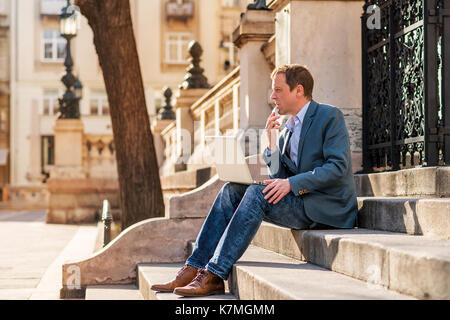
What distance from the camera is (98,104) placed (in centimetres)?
4319

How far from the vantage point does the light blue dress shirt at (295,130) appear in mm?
5039

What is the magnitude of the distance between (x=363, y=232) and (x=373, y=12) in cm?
252

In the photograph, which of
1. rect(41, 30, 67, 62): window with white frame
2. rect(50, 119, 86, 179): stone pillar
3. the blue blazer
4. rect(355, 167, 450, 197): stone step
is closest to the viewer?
the blue blazer

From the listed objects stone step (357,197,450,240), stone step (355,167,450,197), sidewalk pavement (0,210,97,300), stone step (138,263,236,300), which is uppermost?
stone step (355,167,450,197)

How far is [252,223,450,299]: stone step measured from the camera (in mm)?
3213

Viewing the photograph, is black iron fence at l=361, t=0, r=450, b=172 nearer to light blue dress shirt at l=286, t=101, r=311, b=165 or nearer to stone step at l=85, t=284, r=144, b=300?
light blue dress shirt at l=286, t=101, r=311, b=165

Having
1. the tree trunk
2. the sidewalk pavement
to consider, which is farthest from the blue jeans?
the tree trunk

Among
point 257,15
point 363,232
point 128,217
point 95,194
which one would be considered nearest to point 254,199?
point 363,232

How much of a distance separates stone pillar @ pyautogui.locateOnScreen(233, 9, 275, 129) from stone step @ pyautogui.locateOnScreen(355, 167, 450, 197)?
2136mm

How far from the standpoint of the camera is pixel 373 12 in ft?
21.6

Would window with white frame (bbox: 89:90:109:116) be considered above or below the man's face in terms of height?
above

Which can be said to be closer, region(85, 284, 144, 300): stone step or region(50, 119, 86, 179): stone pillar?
region(85, 284, 144, 300): stone step

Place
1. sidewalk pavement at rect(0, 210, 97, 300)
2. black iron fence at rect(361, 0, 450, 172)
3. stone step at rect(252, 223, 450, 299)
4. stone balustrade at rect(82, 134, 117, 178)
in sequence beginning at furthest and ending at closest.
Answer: stone balustrade at rect(82, 134, 117, 178), sidewalk pavement at rect(0, 210, 97, 300), black iron fence at rect(361, 0, 450, 172), stone step at rect(252, 223, 450, 299)

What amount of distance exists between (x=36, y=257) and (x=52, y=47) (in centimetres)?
3426
